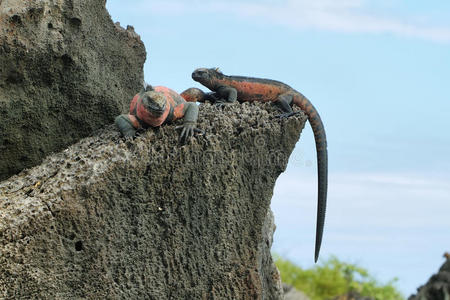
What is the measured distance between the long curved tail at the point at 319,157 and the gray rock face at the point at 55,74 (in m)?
1.47

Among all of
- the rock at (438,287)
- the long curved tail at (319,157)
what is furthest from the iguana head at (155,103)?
the rock at (438,287)

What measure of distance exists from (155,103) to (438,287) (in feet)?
13.3

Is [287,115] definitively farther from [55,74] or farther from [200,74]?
[55,74]

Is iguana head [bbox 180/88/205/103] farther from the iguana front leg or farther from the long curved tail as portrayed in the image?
the long curved tail

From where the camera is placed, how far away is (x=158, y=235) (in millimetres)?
3863

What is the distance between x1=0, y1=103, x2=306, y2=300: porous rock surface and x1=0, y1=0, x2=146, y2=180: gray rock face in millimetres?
409

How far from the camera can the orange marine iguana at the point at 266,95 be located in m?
4.61

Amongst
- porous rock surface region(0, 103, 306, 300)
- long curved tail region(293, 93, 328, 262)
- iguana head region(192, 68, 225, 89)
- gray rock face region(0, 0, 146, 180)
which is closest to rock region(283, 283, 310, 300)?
long curved tail region(293, 93, 328, 262)

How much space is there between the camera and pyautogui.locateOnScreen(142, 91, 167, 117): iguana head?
12.5ft

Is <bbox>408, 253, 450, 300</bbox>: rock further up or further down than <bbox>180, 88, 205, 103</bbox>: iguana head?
further down

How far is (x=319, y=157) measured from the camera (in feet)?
15.9

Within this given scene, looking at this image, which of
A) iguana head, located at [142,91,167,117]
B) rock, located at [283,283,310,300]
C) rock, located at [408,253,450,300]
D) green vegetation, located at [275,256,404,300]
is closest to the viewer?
iguana head, located at [142,91,167,117]

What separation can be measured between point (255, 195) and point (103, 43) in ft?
5.71

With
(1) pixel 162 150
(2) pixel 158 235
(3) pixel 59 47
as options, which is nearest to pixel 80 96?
(3) pixel 59 47
